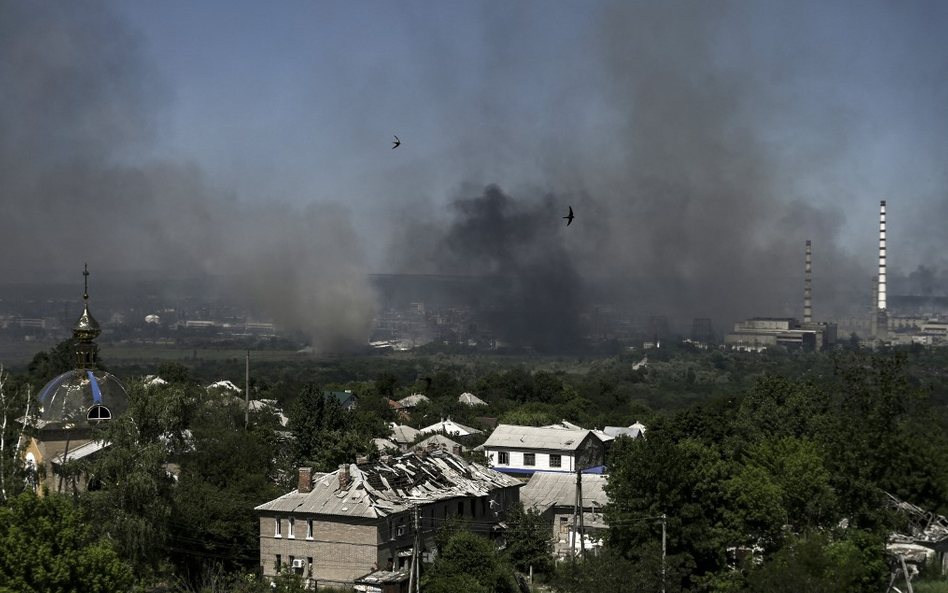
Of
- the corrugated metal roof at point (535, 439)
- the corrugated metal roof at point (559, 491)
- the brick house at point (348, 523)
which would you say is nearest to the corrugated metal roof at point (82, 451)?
the brick house at point (348, 523)

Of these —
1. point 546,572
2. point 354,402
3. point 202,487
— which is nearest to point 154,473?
point 202,487

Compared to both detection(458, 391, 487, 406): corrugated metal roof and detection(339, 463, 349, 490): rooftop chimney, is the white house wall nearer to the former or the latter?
detection(339, 463, 349, 490): rooftop chimney

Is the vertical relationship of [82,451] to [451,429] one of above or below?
above

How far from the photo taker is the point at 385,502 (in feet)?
134

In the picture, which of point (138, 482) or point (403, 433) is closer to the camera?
point (138, 482)

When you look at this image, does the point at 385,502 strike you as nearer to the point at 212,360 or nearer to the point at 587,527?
the point at 587,527

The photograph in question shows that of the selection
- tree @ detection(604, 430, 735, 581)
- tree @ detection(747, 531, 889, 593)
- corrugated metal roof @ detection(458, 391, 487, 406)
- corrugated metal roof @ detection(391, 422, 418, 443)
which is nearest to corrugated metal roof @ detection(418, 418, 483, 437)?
corrugated metal roof @ detection(391, 422, 418, 443)

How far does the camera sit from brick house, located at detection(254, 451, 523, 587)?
129ft

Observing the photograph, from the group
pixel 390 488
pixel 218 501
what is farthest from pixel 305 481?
pixel 218 501

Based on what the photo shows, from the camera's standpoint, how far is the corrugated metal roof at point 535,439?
69562 mm

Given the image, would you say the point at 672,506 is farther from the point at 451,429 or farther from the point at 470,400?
the point at 470,400

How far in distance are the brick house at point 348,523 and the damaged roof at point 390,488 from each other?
0.03m

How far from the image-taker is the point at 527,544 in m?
42.5

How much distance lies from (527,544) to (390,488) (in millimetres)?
5456
